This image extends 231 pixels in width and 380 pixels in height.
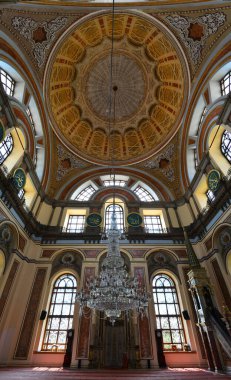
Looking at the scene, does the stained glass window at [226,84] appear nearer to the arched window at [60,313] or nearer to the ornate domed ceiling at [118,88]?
the ornate domed ceiling at [118,88]

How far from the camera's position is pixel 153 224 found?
12.6 m

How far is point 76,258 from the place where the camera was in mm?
10836

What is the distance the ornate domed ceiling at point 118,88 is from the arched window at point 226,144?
333cm

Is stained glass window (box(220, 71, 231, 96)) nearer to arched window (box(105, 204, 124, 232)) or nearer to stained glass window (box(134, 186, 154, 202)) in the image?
stained glass window (box(134, 186, 154, 202))

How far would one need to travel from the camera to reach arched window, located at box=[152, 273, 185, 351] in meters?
8.80

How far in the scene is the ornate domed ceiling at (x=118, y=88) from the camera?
10977 mm

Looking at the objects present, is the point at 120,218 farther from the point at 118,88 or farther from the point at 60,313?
the point at 118,88

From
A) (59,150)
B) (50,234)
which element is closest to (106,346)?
(50,234)

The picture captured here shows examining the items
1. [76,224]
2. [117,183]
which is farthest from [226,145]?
[76,224]

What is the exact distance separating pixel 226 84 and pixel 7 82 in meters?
10.0

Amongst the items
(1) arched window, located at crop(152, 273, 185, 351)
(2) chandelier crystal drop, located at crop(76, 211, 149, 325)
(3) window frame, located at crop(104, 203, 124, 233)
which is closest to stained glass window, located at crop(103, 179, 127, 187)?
(3) window frame, located at crop(104, 203, 124, 233)

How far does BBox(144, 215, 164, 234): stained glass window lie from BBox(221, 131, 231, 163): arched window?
515 cm

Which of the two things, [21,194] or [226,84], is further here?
[21,194]

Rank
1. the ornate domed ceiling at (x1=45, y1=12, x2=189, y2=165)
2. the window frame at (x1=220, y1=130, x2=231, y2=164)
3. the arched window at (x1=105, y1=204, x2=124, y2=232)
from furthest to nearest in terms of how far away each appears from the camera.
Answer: the arched window at (x1=105, y1=204, x2=124, y2=232)
the ornate domed ceiling at (x1=45, y1=12, x2=189, y2=165)
the window frame at (x1=220, y1=130, x2=231, y2=164)
